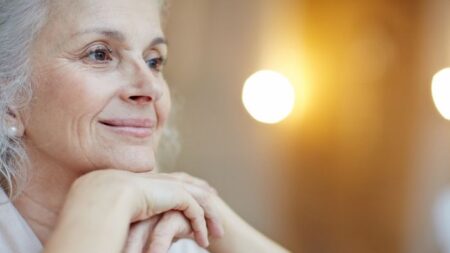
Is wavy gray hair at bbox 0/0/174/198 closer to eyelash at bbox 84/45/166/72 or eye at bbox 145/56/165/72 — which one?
eyelash at bbox 84/45/166/72

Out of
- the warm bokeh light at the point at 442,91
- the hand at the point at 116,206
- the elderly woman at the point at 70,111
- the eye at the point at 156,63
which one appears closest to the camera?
the hand at the point at 116,206

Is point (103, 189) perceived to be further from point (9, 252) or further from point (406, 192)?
point (406, 192)

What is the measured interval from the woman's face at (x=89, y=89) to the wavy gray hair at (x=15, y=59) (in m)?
0.02

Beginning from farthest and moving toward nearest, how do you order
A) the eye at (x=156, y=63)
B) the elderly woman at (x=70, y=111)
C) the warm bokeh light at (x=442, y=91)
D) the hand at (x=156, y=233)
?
the warm bokeh light at (x=442, y=91)
the eye at (x=156, y=63)
the elderly woman at (x=70, y=111)
the hand at (x=156, y=233)

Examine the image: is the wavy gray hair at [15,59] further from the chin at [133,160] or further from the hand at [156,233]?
the hand at [156,233]

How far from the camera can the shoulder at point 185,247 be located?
1255 millimetres

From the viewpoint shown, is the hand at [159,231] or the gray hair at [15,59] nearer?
the hand at [159,231]

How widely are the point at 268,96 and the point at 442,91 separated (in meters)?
0.73

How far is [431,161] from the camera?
2.46 metres

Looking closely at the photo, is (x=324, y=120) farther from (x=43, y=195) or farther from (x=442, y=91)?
(x=43, y=195)

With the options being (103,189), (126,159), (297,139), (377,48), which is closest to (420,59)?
(377,48)

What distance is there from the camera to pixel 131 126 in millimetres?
1117

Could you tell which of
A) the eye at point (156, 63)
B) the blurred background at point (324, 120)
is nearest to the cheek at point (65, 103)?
the eye at point (156, 63)

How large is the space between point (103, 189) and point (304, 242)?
5.78ft
